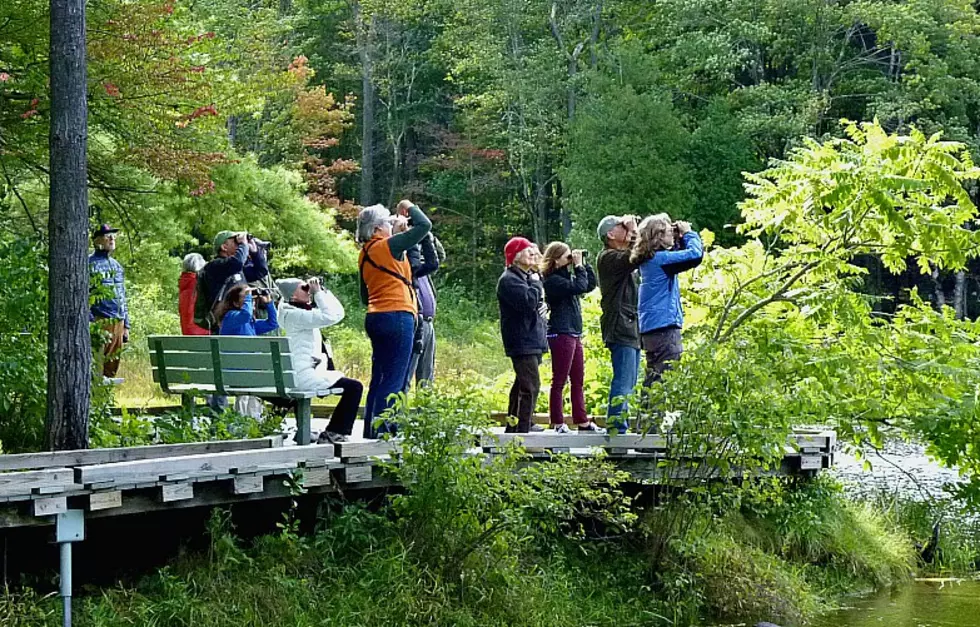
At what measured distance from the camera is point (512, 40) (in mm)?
37750

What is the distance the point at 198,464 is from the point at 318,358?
151cm

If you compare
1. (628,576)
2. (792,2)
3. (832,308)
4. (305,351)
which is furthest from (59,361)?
(792,2)

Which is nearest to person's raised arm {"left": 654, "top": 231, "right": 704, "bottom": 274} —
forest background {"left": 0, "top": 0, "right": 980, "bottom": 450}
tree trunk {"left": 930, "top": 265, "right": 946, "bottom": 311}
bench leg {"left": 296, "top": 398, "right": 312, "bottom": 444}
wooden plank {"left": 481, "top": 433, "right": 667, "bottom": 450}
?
wooden plank {"left": 481, "top": 433, "right": 667, "bottom": 450}

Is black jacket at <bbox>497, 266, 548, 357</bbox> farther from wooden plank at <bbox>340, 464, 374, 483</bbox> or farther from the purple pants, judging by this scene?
wooden plank at <bbox>340, 464, 374, 483</bbox>

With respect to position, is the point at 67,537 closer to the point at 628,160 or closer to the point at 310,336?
the point at 310,336

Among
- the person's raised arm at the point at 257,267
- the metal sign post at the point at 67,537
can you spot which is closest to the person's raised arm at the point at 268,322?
the person's raised arm at the point at 257,267

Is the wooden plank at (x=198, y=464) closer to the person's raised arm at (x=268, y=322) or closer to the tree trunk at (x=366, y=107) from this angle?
the person's raised arm at (x=268, y=322)

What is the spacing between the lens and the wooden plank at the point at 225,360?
8.86m

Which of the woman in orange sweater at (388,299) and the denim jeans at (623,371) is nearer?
the woman in orange sweater at (388,299)

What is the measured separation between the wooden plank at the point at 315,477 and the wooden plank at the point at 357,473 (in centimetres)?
16

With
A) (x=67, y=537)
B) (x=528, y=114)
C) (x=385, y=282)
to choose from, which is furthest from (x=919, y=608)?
(x=528, y=114)

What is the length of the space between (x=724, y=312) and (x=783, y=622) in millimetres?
3447

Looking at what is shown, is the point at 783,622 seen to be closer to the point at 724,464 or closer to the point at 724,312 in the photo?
the point at 724,464

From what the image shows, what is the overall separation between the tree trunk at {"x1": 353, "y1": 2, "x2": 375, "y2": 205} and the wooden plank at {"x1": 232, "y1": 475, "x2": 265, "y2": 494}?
29.6m
